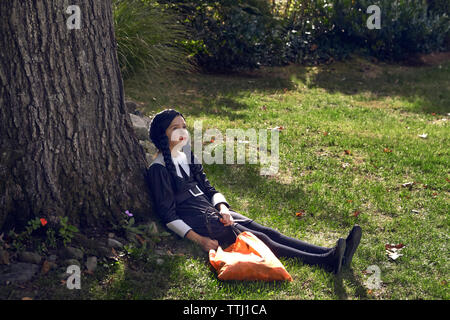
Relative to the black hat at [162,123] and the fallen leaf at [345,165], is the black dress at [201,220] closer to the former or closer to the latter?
the black hat at [162,123]

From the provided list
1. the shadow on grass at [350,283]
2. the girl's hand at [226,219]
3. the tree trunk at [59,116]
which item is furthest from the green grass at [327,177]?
the tree trunk at [59,116]

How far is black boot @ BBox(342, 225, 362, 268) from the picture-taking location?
161 inches

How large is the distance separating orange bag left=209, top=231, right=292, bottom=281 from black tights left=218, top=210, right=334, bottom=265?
22 centimetres

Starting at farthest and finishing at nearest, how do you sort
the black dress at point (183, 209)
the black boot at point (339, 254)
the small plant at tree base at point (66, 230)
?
the black dress at point (183, 209) < the black boot at point (339, 254) < the small plant at tree base at point (66, 230)

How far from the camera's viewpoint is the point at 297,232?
4.90 m

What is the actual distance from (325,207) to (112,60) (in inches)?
101

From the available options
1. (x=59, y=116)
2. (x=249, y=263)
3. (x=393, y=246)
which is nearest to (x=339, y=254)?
(x=249, y=263)

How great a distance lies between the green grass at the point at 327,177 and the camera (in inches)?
157

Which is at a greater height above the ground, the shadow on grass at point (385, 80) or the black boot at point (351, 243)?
the shadow on grass at point (385, 80)

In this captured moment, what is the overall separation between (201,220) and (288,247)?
744 millimetres

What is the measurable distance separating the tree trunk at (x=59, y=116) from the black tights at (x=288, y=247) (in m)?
1.10

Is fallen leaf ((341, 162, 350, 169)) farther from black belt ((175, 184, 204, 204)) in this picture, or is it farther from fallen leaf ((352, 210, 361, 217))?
black belt ((175, 184, 204, 204))

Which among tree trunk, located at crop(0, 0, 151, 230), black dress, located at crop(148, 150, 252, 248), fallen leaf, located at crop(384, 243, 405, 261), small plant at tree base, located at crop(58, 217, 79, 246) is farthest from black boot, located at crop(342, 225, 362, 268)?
small plant at tree base, located at crop(58, 217, 79, 246)
